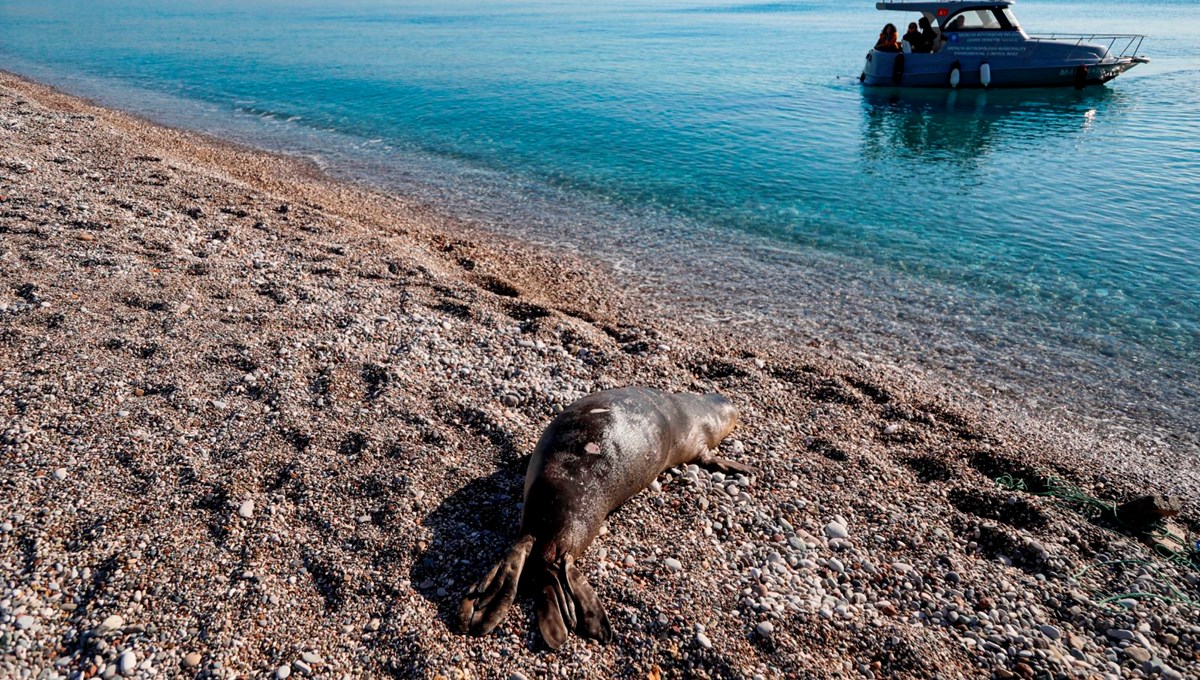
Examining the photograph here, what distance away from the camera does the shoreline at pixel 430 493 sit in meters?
4.55

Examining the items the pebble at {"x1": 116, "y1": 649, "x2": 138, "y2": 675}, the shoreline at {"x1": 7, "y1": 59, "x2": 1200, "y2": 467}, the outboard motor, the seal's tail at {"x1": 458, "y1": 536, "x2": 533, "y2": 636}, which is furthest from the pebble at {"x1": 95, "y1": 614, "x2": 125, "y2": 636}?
the outboard motor

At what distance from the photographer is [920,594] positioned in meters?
5.27

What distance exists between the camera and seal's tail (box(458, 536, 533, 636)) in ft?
15.1

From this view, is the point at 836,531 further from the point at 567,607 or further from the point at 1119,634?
the point at 567,607

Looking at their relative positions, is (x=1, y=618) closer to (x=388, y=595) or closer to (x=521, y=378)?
(x=388, y=595)

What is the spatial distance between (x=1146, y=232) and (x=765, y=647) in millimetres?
14199

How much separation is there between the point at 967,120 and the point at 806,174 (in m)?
10.4

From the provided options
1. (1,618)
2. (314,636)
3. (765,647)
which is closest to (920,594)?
(765,647)

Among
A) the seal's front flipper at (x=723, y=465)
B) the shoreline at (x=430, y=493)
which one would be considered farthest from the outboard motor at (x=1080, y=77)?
the seal's front flipper at (x=723, y=465)

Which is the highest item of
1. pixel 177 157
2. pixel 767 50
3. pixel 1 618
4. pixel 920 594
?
→ pixel 767 50

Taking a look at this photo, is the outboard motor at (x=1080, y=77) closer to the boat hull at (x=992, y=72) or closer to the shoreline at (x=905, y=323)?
the boat hull at (x=992, y=72)

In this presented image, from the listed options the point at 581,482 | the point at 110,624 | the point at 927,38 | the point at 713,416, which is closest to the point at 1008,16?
the point at 927,38

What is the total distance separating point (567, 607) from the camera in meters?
4.76

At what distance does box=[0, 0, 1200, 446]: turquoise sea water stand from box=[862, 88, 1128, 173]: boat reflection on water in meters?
0.15
